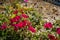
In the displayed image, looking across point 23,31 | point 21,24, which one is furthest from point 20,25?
point 23,31

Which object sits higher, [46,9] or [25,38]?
[25,38]

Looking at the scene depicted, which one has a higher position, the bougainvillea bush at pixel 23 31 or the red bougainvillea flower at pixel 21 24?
the red bougainvillea flower at pixel 21 24

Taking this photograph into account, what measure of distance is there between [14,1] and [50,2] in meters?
1.04

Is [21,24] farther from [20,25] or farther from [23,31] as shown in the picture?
[23,31]

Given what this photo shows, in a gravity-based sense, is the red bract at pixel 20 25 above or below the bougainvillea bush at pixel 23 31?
above

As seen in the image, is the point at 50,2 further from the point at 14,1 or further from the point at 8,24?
the point at 8,24

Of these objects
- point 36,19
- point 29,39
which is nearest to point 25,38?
point 29,39

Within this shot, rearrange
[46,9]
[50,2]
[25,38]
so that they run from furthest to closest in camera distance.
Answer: [50,2]
[46,9]
[25,38]

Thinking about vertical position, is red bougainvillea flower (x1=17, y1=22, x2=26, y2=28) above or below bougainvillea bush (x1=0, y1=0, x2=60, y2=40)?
above

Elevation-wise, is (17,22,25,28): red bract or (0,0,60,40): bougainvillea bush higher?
(17,22,25,28): red bract

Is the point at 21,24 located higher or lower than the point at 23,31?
higher

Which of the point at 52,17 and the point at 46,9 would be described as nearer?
the point at 52,17

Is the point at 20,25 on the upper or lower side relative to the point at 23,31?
upper

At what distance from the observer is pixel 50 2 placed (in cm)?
562
